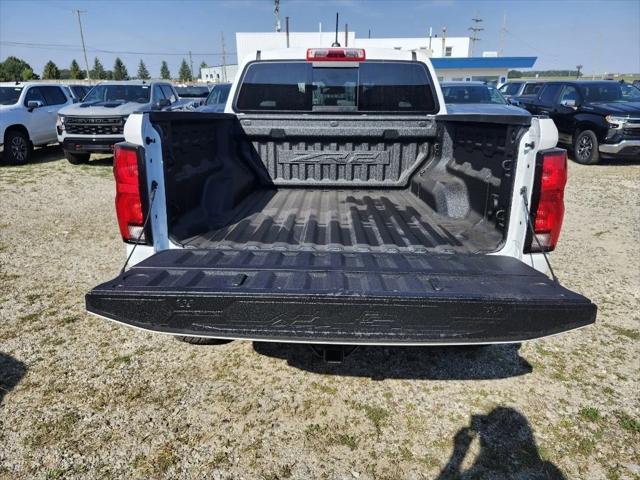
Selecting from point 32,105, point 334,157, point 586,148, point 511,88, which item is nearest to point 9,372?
point 334,157

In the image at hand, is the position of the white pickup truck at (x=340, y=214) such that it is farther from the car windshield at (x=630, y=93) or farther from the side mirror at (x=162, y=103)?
the car windshield at (x=630, y=93)

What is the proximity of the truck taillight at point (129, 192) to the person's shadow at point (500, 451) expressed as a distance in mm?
2119

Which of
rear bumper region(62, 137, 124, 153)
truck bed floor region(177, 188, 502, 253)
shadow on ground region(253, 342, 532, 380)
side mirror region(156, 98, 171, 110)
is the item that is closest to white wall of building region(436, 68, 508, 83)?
side mirror region(156, 98, 171, 110)

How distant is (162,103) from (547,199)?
37.4 feet

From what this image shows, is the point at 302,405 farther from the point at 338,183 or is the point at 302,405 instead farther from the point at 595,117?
the point at 595,117

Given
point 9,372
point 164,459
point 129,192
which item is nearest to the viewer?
point 164,459

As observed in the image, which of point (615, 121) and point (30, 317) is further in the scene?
point (615, 121)

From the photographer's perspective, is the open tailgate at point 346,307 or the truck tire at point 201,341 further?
the truck tire at point 201,341

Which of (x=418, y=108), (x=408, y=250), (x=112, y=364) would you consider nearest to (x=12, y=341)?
(x=112, y=364)

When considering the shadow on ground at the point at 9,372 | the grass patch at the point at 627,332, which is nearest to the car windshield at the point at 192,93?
the shadow on ground at the point at 9,372

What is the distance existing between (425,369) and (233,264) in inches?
65.9

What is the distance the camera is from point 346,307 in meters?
1.94

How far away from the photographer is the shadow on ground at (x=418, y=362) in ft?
10.2

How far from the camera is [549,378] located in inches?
121
